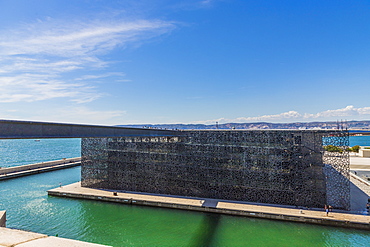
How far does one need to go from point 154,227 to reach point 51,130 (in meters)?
8.11

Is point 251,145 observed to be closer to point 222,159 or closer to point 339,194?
point 222,159

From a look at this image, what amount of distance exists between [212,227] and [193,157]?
5.96 meters

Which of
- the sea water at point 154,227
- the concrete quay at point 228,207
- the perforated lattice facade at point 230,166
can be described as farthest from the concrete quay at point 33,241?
Answer: the perforated lattice facade at point 230,166

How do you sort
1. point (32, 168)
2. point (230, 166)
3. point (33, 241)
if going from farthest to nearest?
point (32, 168), point (230, 166), point (33, 241)

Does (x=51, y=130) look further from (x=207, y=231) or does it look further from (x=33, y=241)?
(x=207, y=231)

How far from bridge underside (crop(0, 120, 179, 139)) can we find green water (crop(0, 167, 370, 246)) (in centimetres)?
565

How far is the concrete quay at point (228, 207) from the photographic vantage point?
13562 mm

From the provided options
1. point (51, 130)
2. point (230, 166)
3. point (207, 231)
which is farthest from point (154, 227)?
point (51, 130)

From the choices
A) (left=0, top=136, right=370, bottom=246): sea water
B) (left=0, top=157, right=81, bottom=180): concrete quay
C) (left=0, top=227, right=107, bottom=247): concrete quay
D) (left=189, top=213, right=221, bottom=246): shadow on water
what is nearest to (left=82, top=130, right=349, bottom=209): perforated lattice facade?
(left=0, top=136, right=370, bottom=246): sea water

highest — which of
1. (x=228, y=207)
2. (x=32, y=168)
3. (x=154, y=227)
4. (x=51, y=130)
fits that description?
(x=51, y=130)

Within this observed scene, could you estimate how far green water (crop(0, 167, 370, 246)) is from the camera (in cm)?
1205

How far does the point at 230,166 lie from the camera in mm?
17312

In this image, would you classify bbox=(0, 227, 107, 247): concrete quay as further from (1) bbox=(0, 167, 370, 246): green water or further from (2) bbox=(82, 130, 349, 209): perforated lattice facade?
(2) bbox=(82, 130, 349, 209): perforated lattice facade

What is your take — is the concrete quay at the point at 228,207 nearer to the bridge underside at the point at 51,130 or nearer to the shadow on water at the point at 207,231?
the shadow on water at the point at 207,231
